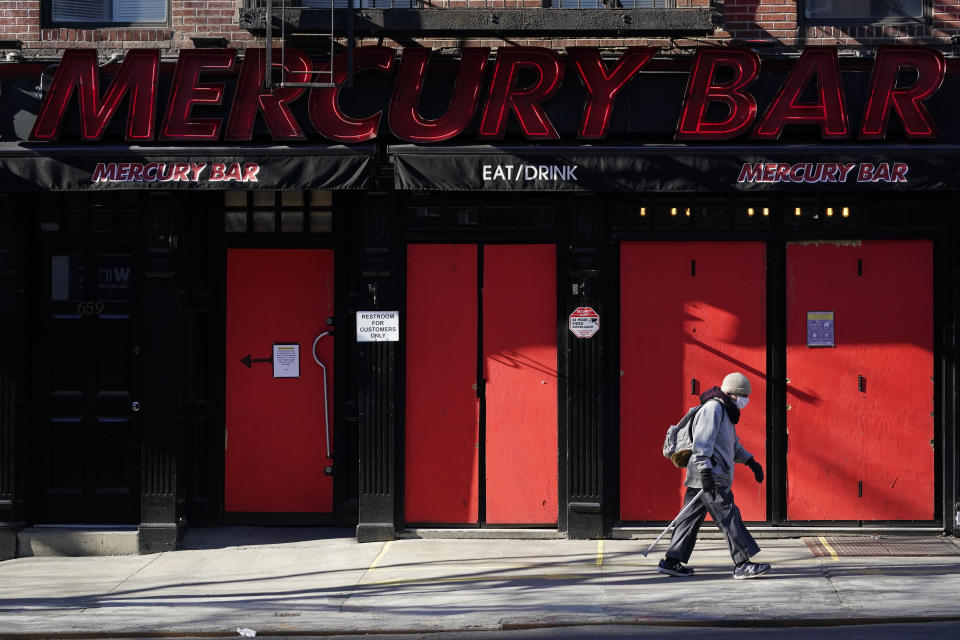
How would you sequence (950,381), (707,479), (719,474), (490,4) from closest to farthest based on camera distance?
(707,479), (719,474), (950,381), (490,4)

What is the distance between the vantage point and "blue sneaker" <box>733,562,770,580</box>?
9.78 metres

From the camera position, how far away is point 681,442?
387 inches

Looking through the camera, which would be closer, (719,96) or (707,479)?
(707,479)

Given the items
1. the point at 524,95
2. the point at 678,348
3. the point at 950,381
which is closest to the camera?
the point at 524,95

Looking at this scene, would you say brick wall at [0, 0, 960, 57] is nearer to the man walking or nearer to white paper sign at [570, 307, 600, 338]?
white paper sign at [570, 307, 600, 338]

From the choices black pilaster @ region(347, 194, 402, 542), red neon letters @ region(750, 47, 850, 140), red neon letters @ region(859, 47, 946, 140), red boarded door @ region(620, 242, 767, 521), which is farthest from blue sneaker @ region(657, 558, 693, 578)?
red neon letters @ region(859, 47, 946, 140)

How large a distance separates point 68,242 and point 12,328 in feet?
3.15

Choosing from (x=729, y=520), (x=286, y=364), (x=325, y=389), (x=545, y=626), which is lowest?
(x=545, y=626)

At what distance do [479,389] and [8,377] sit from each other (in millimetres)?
4301

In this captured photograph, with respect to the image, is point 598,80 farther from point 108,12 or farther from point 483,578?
point 108,12

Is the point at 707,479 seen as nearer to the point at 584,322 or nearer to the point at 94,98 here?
the point at 584,322

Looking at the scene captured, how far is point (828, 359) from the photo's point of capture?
450 inches

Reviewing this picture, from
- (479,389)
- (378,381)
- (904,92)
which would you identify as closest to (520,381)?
(479,389)

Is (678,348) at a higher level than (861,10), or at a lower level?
lower
